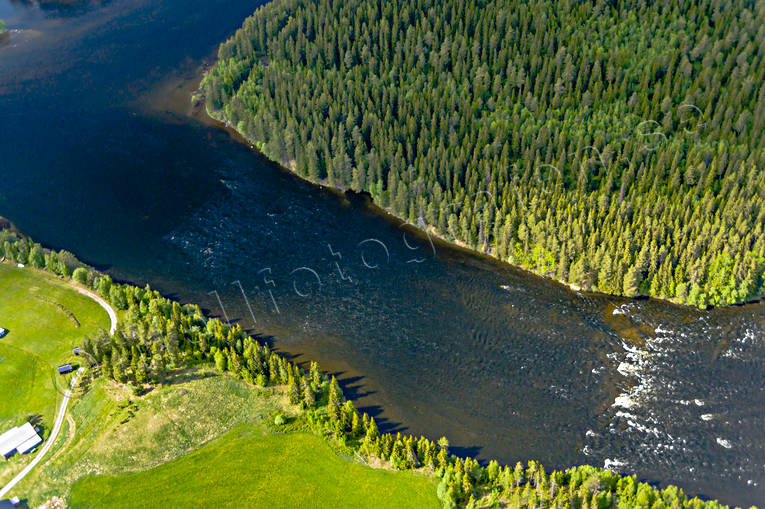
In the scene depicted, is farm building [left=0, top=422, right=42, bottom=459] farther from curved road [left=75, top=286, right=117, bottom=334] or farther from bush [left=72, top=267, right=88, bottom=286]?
bush [left=72, top=267, right=88, bottom=286]

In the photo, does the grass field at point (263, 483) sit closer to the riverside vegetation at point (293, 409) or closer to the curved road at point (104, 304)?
the riverside vegetation at point (293, 409)

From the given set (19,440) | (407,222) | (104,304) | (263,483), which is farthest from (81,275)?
(407,222)

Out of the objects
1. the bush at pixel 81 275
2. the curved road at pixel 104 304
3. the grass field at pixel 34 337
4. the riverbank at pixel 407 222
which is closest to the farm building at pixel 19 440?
the grass field at pixel 34 337

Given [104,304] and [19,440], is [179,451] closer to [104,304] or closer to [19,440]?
[19,440]

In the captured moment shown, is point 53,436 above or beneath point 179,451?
above

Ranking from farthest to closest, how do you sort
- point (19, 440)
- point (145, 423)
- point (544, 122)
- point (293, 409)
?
point (544, 122) < point (293, 409) < point (145, 423) < point (19, 440)
